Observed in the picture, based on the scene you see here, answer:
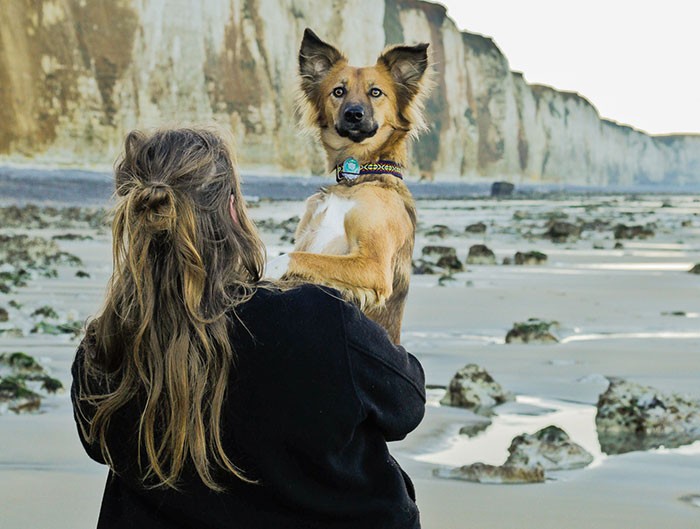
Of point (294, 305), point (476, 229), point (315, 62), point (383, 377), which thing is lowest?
point (476, 229)

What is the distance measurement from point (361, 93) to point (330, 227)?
55 cm

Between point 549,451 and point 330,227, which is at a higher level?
point 330,227

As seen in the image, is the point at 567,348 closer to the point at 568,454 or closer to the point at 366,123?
the point at 568,454

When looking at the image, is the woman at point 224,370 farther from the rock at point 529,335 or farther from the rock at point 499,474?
the rock at point 529,335

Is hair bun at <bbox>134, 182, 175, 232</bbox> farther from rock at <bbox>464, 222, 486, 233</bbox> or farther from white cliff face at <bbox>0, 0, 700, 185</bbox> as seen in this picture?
white cliff face at <bbox>0, 0, 700, 185</bbox>

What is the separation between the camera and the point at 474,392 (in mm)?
5484

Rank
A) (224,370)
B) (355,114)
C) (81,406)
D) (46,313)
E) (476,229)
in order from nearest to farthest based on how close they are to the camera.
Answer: (224,370)
(81,406)
(355,114)
(46,313)
(476,229)

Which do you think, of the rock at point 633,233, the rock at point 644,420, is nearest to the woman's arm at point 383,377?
the rock at point 644,420

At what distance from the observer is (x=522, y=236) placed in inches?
760

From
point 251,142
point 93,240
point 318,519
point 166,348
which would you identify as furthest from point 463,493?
point 251,142

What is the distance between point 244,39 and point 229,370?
44.9 m

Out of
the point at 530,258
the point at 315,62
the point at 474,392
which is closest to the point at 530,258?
the point at 530,258

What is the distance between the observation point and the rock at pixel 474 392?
542 cm

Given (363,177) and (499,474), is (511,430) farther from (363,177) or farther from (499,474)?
(363,177)
